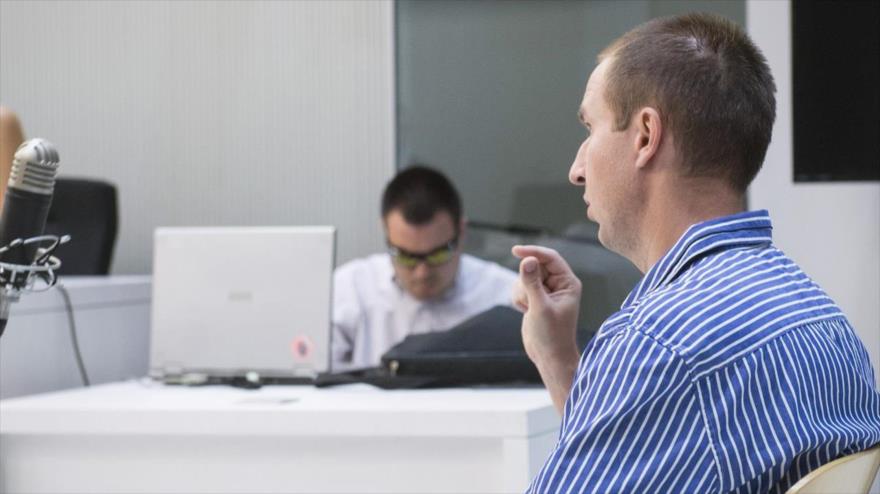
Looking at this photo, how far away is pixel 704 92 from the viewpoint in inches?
44.7

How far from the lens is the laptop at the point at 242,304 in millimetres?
2281

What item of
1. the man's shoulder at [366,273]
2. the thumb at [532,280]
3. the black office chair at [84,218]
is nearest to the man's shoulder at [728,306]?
the thumb at [532,280]

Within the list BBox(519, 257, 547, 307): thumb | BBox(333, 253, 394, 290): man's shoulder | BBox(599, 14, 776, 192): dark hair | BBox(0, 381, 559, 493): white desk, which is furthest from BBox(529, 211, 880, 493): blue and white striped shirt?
BBox(333, 253, 394, 290): man's shoulder

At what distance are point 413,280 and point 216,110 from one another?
104 centimetres

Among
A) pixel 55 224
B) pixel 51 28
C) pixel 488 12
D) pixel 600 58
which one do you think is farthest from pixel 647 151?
pixel 51 28

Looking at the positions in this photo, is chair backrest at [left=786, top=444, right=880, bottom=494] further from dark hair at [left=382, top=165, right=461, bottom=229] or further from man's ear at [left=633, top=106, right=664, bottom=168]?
dark hair at [left=382, top=165, right=461, bottom=229]

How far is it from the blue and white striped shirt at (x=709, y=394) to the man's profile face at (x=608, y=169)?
132 millimetres

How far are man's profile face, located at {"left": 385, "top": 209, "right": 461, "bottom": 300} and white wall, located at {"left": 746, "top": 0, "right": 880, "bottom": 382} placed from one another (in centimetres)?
104

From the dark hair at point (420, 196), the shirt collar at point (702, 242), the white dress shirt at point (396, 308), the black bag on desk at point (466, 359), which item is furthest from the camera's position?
the white dress shirt at point (396, 308)

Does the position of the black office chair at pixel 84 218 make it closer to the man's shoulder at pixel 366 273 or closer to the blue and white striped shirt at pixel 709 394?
the man's shoulder at pixel 366 273

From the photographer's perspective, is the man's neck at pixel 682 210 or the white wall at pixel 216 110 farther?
the white wall at pixel 216 110

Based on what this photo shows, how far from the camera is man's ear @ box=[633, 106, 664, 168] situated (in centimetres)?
114

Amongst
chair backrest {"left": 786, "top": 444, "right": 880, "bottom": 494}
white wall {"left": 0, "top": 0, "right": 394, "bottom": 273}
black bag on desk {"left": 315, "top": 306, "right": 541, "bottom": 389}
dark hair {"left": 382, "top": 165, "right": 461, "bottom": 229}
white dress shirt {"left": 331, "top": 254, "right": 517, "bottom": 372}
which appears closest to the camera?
chair backrest {"left": 786, "top": 444, "right": 880, "bottom": 494}

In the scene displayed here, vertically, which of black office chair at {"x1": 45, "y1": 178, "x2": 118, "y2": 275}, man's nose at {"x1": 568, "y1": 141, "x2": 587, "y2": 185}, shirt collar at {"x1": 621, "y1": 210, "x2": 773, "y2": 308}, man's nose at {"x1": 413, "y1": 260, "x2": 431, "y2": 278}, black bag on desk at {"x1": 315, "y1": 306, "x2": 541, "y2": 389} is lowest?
black bag on desk at {"x1": 315, "y1": 306, "x2": 541, "y2": 389}
